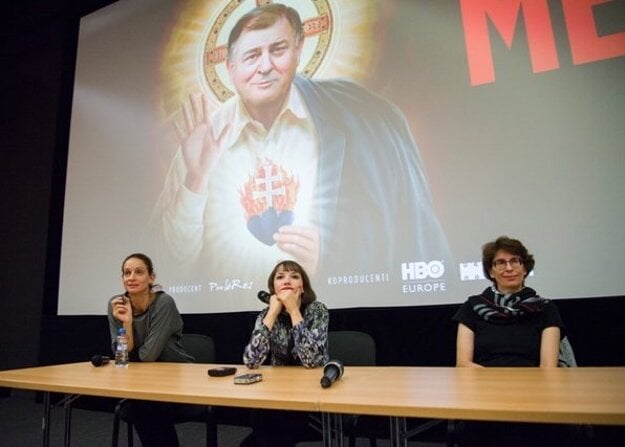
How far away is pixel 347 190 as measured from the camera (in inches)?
107

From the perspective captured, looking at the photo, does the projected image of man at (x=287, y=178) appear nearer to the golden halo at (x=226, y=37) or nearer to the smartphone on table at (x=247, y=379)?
the golden halo at (x=226, y=37)

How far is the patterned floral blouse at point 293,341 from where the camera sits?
5.83ft

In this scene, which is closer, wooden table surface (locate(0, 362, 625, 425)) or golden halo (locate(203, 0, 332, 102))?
wooden table surface (locate(0, 362, 625, 425))

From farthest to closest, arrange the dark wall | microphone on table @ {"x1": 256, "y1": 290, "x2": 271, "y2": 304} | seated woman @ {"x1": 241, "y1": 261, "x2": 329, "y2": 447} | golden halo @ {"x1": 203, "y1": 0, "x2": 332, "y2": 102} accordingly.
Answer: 1. the dark wall
2. golden halo @ {"x1": 203, "y1": 0, "x2": 332, "y2": 102}
3. microphone on table @ {"x1": 256, "y1": 290, "x2": 271, "y2": 304}
4. seated woman @ {"x1": 241, "y1": 261, "x2": 329, "y2": 447}

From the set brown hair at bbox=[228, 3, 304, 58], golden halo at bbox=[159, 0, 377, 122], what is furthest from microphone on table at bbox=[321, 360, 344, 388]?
brown hair at bbox=[228, 3, 304, 58]

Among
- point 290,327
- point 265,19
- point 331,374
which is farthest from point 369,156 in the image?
point 331,374

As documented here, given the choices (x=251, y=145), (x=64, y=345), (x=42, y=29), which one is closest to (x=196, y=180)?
(x=251, y=145)

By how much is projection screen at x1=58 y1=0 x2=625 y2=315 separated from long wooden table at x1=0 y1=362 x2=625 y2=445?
0.98 m

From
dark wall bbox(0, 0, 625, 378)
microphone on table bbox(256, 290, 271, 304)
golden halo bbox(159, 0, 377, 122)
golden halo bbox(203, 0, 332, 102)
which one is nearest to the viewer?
microphone on table bbox(256, 290, 271, 304)

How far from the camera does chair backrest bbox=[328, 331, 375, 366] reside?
80.9 inches

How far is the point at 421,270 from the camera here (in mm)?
2471

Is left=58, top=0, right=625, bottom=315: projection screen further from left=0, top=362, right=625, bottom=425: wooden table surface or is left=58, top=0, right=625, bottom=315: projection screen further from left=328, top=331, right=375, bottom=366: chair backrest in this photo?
left=0, top=362, right=625, bottom=425: wooden table surface

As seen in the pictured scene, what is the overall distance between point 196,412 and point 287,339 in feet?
1.90

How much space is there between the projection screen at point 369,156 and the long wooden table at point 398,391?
980 mm
